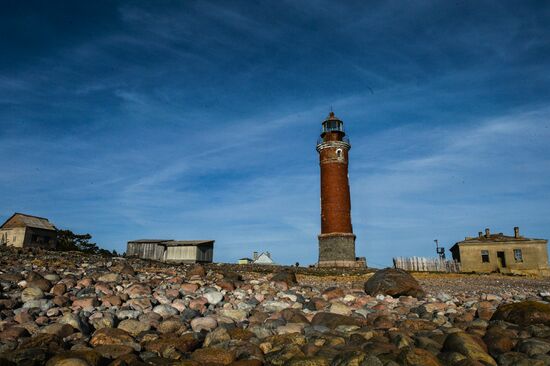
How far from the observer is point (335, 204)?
109 ft

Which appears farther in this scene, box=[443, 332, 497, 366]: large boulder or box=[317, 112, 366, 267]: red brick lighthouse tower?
box=[317, 112, 366, 267]: red brick lighthouse tower

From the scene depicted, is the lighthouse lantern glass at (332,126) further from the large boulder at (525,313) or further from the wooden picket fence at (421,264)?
the large boulder at (525,313)

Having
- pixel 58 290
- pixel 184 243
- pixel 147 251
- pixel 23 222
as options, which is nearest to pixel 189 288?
pixel 58 290

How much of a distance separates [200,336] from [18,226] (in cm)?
3151

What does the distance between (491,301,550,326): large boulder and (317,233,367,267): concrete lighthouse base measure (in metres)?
23.2

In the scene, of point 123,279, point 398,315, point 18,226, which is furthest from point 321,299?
point 18,226

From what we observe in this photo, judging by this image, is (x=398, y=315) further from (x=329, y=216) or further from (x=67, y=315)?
(x=329, y=216)

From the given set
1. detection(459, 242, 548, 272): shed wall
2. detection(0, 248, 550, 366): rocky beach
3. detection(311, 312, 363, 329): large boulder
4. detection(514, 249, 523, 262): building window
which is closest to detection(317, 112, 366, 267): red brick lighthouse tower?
detection(459, 242, 548, 272): shed wall

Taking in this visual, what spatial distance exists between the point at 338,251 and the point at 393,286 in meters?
20.5

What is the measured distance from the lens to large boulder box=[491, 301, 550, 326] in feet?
26.4

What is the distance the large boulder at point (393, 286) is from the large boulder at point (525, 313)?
10.7 feet

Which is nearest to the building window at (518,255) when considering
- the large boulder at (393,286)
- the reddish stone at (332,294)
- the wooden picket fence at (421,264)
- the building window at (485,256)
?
the building window at (485,256)

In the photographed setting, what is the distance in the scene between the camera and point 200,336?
7277 mm

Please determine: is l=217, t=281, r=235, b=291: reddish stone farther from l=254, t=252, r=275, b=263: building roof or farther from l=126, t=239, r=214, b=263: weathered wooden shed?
l=254, t=252, r=275, b=263: building roof
